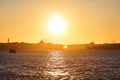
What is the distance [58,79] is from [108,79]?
11127 mm

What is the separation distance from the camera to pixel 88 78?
7881cm

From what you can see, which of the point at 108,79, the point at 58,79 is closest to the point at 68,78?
the point at 58,79

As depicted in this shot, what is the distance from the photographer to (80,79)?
77250 millimetres

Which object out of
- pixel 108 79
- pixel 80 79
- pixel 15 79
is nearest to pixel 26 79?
pixel 15 79

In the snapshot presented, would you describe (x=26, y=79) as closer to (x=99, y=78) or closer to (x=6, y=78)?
(x=6, y=78)

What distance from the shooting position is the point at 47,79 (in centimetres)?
7844

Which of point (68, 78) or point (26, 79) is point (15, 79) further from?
point (68, 78)

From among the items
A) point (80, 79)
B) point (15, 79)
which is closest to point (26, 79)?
point (15, 79)

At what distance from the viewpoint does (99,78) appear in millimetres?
79000

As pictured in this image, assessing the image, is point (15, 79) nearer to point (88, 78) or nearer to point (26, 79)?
point (26, 79)

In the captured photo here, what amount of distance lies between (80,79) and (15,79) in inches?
567

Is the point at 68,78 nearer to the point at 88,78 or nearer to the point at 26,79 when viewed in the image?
the point at 88,78

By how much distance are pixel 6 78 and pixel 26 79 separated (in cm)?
541

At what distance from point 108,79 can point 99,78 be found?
293 cm
